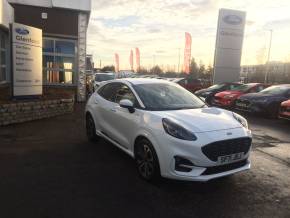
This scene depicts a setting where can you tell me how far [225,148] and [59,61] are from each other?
14131mm

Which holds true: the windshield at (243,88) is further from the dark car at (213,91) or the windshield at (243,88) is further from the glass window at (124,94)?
the glass window at (124,94)

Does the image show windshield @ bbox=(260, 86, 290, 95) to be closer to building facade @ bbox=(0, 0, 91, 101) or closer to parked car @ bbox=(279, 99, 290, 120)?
parked car @ bbox=(279, 99, 290, 120)

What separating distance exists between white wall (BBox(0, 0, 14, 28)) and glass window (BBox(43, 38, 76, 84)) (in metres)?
2.00

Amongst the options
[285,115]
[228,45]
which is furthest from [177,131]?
[228,45]

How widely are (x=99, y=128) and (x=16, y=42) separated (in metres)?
5.21

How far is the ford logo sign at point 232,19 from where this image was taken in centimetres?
2323

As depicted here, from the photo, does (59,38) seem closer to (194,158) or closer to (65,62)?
(65,62)

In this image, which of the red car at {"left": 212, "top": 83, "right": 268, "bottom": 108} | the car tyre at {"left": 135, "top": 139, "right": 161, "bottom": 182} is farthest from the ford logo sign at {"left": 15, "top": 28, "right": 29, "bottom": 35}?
the red car at {"left": 212, "top": 83, "right": 268, "bottom": 108}

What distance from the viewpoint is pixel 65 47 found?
17422mm

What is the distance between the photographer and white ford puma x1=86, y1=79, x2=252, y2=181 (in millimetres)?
4770

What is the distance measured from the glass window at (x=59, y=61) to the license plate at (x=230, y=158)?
1387cm

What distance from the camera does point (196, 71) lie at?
89375 millimetres

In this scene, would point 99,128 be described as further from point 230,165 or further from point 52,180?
point 230,165

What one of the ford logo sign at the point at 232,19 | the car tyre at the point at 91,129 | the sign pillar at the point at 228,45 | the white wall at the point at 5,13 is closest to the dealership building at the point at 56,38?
the white wall at the point at 5,13
